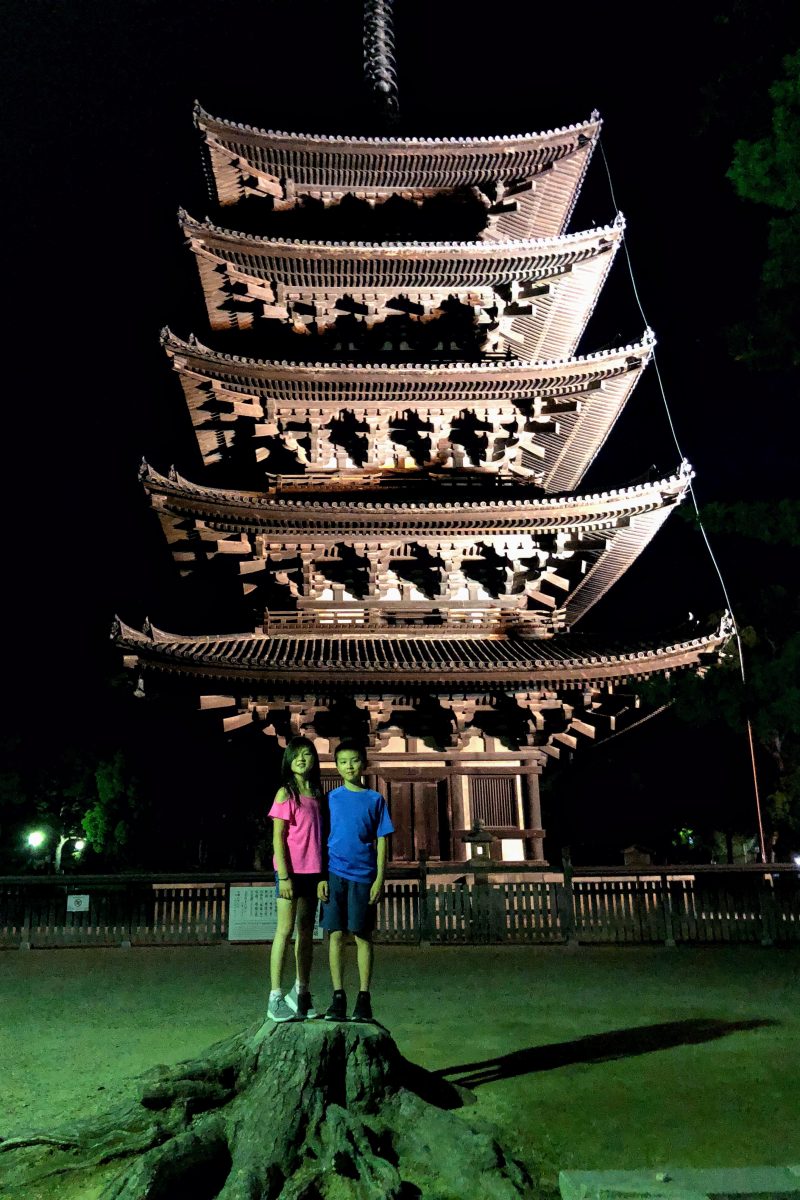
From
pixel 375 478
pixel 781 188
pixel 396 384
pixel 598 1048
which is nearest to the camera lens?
pixel 598 1048

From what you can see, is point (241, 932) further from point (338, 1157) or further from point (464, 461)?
point (464, 461)

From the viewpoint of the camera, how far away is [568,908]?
41.0ft

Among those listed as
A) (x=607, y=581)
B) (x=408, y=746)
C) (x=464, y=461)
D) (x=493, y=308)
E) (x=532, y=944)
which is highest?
(x=493, y=308)

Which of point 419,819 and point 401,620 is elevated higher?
point 401,620

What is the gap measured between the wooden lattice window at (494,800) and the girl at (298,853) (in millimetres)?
11421

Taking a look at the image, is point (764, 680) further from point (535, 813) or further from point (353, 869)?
point (353, 869)

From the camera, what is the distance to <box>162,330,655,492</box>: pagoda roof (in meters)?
16.7

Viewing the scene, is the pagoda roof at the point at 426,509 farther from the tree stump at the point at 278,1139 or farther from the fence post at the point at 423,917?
the tree stump at the point at 278,1139

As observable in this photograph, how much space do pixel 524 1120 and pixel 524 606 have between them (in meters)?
13.6

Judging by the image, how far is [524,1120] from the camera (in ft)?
14.9

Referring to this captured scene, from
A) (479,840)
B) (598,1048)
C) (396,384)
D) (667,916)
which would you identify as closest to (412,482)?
(396,384)

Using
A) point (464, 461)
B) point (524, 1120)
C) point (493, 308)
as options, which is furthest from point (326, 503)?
point (524, 1120)

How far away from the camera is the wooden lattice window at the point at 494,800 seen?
16219 mm

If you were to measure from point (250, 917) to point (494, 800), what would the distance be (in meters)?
5.73
